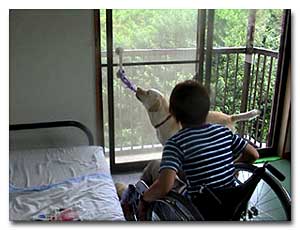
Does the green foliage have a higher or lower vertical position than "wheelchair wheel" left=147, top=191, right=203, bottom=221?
higher

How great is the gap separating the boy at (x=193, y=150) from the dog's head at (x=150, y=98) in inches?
2.0

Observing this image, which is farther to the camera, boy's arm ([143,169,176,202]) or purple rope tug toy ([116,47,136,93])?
purple rope tug toy ([116,47,136,93])

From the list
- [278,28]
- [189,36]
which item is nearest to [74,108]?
[189,36]

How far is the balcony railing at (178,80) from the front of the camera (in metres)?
1.23

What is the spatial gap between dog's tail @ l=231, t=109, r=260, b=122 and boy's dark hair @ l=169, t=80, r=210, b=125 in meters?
0.13

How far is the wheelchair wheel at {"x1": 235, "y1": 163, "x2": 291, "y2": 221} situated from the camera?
1.16m

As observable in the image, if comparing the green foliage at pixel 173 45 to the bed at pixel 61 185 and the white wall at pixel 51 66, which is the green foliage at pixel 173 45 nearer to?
the white wall at pixel 51 66

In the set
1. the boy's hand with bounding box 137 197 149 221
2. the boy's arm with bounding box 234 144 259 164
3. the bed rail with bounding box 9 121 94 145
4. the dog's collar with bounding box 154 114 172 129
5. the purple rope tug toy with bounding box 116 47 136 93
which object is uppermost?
the purple rope tug toy with bounding box 116 47 136 93

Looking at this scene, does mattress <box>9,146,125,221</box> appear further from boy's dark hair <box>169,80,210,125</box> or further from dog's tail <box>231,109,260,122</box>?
dog's tail <box>231,109,260,122</box>

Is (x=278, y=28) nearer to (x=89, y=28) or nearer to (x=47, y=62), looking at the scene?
(x=89, y=28)

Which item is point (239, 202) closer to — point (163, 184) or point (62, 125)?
point (163, 184)

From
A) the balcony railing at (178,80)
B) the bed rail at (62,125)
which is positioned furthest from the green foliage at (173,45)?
the bed rail at (62,125)

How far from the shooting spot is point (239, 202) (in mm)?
1153

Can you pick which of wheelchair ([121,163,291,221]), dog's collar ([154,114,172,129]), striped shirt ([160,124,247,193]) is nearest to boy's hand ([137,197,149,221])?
wheelchair ([121,163,291,221])
